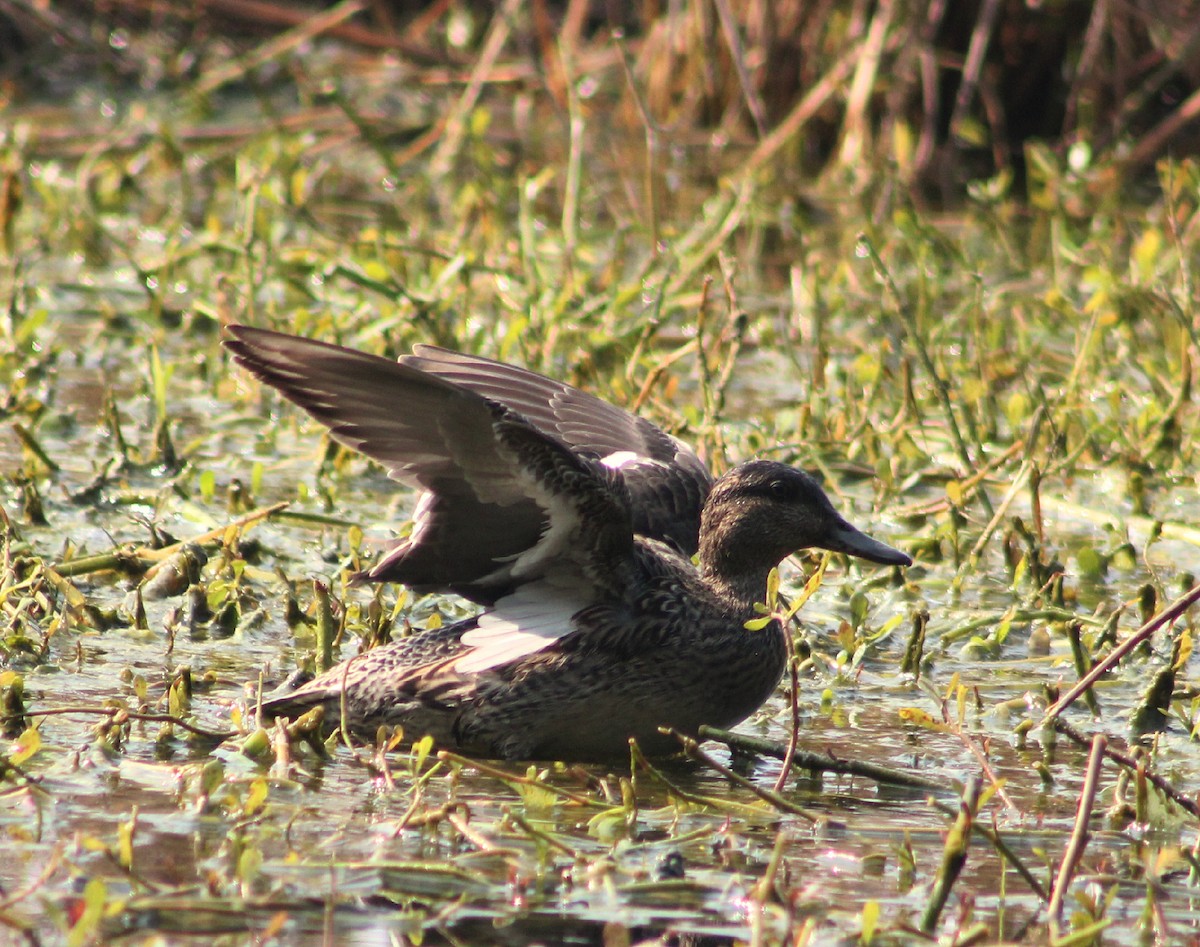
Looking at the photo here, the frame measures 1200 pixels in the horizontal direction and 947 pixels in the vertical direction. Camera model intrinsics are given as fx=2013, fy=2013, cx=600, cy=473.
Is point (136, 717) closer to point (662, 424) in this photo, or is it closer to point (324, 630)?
point (324, 630)

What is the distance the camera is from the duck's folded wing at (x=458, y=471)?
412 centimetres

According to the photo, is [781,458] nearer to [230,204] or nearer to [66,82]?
[230,204]

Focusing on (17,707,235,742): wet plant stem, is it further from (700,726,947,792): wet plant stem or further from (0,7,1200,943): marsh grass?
(700,726,947,792): wet plant stem

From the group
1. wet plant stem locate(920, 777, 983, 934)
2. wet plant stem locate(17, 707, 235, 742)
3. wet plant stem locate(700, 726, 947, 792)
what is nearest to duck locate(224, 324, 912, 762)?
wet plant stem locate(17, 707, 235, 742)

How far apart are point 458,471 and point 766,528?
35.7 inches

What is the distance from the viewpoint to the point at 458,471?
4340 millimetres

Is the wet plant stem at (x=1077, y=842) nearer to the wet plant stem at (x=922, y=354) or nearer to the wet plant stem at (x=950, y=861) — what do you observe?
the wet plant stem at (x=950, y=861)

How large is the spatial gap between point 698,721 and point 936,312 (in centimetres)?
411

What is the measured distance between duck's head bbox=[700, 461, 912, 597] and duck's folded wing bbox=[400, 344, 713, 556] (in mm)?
290

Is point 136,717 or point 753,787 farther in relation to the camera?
point 136,717

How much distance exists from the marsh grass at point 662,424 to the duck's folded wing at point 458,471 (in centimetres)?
38

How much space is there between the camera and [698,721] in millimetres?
4566

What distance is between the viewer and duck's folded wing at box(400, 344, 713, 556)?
17.2 feet

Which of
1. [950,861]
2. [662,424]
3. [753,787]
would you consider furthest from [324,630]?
[662,424]
